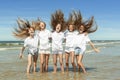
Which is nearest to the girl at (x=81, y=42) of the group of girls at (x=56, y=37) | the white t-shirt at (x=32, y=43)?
the group of girls at (x=56, y=37)

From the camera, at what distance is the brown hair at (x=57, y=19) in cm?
1319

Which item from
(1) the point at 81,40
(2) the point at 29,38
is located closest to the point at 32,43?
(2) the point at 29,38

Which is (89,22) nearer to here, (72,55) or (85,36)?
(85,36)

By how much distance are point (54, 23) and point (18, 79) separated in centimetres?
298

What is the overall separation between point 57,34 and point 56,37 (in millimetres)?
127

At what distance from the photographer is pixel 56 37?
1275 centimetres

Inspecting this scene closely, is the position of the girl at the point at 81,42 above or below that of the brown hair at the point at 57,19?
below

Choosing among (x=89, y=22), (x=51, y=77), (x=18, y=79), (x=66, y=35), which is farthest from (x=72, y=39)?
(x=18, y=79)

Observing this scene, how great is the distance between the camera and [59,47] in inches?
501

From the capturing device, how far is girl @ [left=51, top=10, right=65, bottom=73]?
12750mm

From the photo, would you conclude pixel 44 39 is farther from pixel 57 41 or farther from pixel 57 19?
pixel 57 19

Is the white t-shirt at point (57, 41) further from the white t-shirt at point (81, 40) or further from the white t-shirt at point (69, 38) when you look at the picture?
the white t-shirt at point (81, 40)

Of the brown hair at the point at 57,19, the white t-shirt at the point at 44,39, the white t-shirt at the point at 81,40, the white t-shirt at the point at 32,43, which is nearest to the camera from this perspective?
the white t-shirt at the point at 44,39

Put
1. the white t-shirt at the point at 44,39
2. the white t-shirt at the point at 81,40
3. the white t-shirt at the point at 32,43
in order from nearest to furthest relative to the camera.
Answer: the white t-shirt at the point at 44,39 → the white t-shirt at the point at 32,43 → the white t-shirt at the point at 81,40
